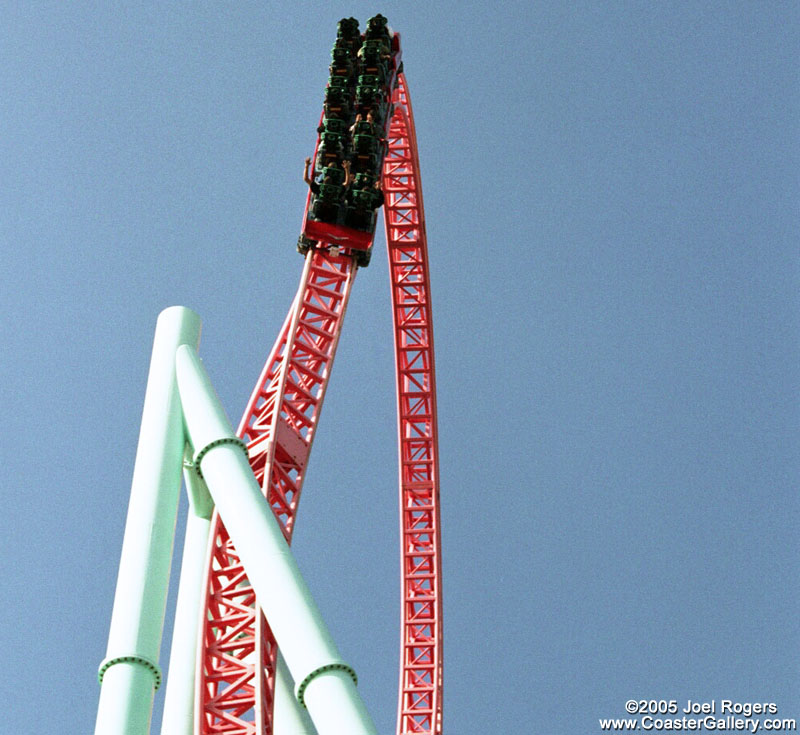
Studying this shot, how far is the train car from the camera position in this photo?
2411 cm

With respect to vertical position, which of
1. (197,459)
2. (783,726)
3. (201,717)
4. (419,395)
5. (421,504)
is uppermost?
(419,395)

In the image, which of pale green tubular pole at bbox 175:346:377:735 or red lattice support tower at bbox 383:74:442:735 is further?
red lattice support tower at bbox 383:74:442:735

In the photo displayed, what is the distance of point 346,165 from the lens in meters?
24.3

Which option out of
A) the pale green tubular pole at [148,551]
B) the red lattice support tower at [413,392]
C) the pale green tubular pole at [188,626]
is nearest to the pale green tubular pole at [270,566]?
the pale green tubular pole at [148,551]

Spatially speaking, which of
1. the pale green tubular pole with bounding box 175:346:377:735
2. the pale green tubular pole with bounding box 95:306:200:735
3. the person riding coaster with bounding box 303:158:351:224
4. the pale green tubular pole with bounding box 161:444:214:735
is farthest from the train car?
the pale green tubular pole with bounding box 175:346:377:735

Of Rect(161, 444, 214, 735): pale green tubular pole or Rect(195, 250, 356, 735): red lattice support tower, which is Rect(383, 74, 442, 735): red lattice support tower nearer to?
Rect(195, 250, 356, 735): red lattice support tower

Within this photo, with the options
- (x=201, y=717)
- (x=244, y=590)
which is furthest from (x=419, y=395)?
(x=201, y=717)

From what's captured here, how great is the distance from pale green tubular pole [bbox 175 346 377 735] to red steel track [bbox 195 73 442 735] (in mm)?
3020

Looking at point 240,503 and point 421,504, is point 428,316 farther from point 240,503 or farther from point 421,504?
point 240,503

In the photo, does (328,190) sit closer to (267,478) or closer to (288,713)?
(267,478)

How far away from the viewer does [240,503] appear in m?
12.9

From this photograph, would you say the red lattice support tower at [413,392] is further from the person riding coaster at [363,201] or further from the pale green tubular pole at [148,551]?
the pale green tubular pole at [148,551]

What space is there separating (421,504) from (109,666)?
1955cm

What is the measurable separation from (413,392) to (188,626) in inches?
609
